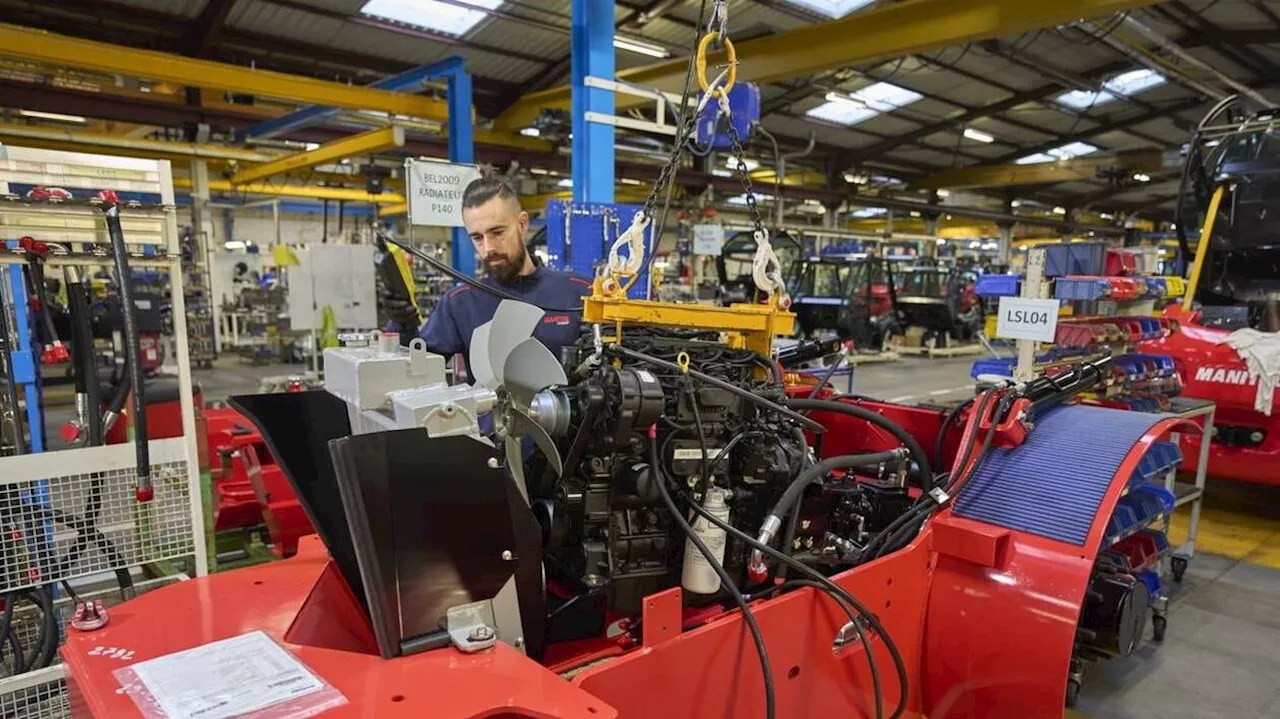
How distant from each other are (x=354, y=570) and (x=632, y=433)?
60cm

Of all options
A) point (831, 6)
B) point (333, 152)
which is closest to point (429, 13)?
point (333, 152)

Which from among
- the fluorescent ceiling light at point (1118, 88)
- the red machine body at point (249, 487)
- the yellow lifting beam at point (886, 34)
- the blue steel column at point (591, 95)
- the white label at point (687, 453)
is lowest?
the red machine body at point (249, 487)

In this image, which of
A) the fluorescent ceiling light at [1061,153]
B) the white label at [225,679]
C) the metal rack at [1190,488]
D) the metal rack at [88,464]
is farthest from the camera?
the fluorescent ceiling light at [1061,153]

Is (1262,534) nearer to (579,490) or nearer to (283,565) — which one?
(579,490)

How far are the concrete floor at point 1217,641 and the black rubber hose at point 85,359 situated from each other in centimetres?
339

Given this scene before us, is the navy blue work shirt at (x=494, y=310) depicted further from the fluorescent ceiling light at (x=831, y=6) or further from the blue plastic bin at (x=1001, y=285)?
the fluorescent ceiling light at (x=831, y=6)

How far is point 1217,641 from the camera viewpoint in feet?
9.46

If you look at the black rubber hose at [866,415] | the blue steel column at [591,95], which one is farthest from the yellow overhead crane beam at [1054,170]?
the black rubber hose at [866,415]

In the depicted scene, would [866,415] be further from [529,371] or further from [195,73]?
[195,73]

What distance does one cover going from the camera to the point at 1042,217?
19.9m

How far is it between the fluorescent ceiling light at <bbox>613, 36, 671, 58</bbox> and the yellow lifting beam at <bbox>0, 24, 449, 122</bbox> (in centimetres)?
228

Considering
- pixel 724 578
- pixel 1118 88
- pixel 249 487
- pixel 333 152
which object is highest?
pixel 1118 88

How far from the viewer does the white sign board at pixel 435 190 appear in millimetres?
4918

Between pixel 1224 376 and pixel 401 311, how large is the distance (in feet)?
14.9
